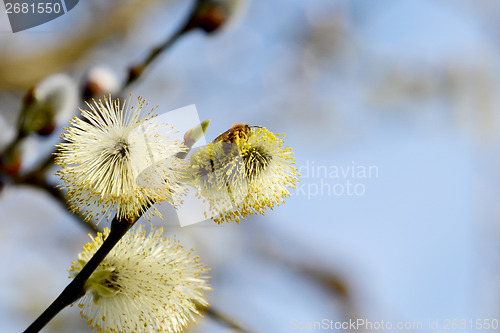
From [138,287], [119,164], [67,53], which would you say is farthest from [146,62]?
[67,53]

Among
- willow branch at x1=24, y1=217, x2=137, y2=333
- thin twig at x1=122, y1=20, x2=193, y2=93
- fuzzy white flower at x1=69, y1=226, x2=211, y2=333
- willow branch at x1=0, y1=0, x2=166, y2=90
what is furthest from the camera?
willow branch at x1=0, y1=0, x2=166, y2=90

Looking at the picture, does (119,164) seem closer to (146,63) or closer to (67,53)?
(146,63)

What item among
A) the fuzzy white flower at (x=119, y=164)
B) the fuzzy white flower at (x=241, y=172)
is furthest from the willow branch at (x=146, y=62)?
the fuzzy white flower at (x=241, y=172)

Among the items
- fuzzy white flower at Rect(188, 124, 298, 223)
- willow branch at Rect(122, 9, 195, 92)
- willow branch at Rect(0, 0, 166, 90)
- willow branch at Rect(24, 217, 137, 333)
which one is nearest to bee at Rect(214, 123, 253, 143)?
fuzzy white flower at Rect(188, 124, 298, 223)

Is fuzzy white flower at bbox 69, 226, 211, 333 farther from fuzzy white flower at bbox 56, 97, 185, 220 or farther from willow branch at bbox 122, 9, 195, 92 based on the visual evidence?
willow branch at bbox 122, 9, 195, 92

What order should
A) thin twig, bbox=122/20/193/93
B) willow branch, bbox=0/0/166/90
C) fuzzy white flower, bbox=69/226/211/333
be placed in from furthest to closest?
willow branch, bbox=0/0/166/90 → thin twig, bbox=122/20/193/93 → fuzzy white flower, bbox=69/226/211/333
